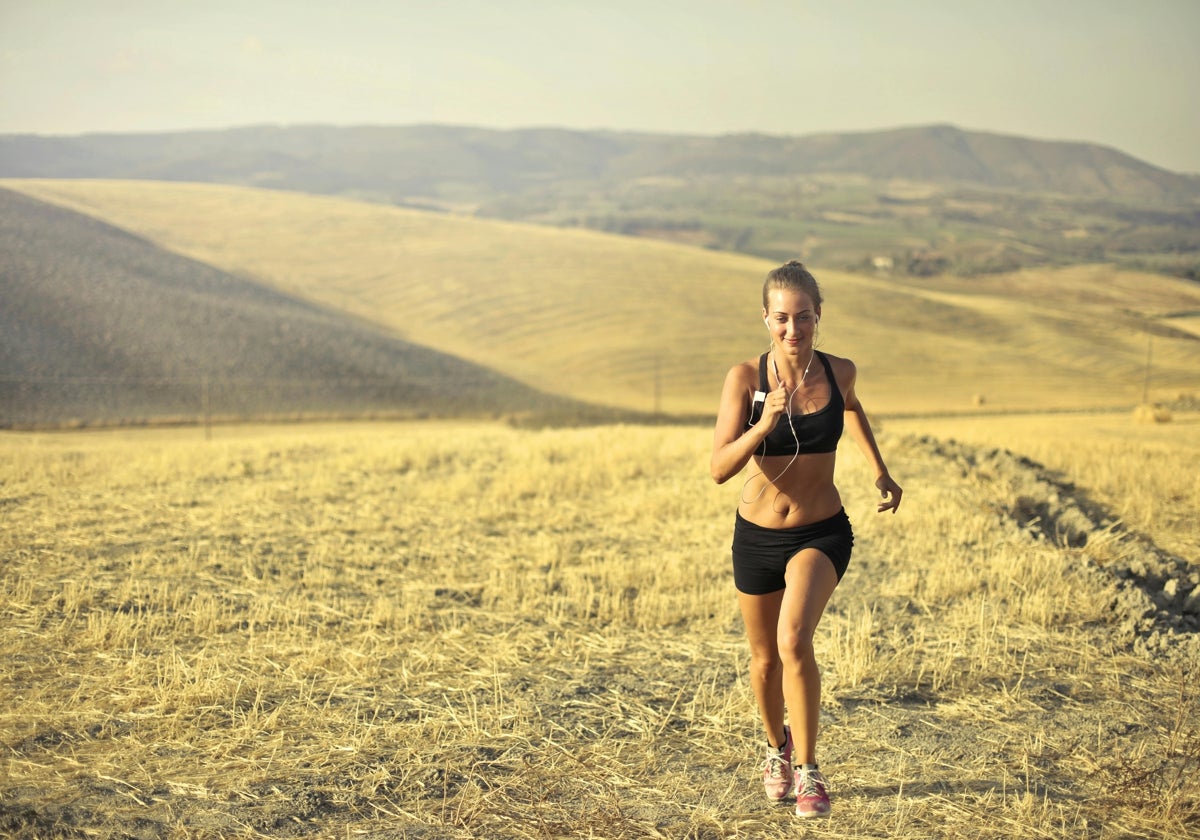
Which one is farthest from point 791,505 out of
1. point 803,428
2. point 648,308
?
point 648,308

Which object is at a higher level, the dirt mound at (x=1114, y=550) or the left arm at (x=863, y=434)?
the left arm at (x=863, y=434)

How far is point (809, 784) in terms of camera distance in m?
4.36

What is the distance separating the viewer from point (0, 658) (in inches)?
255

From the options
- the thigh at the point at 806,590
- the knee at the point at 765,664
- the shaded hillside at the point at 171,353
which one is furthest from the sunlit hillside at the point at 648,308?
the thigh at the point at 806,590

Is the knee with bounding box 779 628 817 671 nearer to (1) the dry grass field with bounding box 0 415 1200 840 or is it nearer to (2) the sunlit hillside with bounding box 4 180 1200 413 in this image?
(1) the dry grass field with bounding box 0 415 1200 840

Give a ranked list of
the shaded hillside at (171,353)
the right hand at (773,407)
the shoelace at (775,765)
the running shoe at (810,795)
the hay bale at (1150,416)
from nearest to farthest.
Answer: the right hand at (773,407) < the running shoe at (810,795) < the shoelace at (775,765) < the hay bale at (1150,416) < the shaded hillside at (171,353)

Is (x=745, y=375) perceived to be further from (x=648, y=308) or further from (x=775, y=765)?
(x=648, y=308)

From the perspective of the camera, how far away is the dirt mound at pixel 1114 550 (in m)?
7.09

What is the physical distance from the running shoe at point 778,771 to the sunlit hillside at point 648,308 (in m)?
29.9

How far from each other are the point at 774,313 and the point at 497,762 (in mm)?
2491

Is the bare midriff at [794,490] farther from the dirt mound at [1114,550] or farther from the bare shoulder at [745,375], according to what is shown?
the dirt mound at [1114,550]

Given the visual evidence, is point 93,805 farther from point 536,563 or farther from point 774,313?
point 536,563

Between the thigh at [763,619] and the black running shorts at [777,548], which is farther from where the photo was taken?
the thigh at [763,619]

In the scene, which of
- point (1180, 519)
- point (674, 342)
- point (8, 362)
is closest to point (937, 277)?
point (674, 342)
